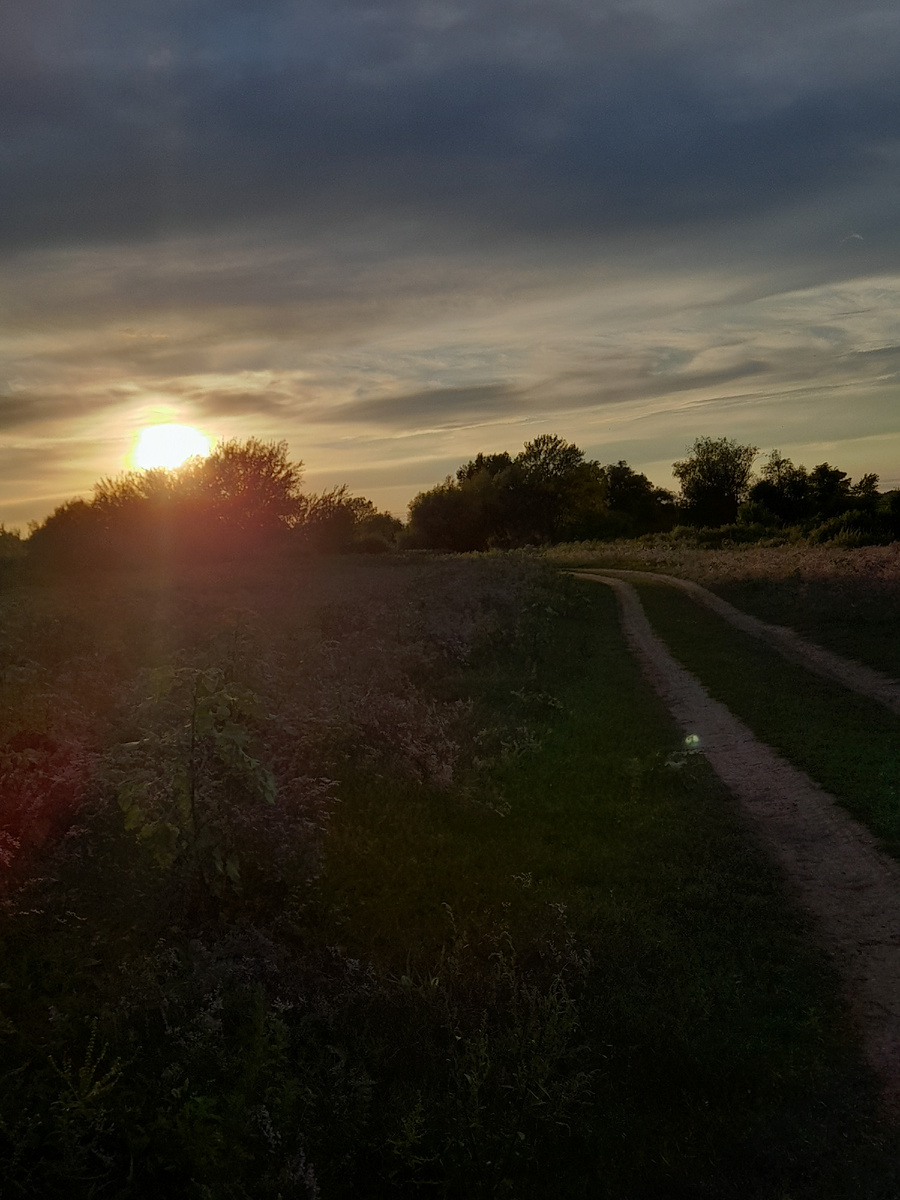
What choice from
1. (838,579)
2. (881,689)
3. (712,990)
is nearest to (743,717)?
(881,689)

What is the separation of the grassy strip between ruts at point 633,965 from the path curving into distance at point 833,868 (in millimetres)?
246

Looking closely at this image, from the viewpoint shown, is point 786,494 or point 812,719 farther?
point 786,494

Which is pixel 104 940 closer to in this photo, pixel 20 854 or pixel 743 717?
pixel 20 854

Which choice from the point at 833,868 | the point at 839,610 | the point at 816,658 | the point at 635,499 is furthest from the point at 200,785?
the point at 635,499

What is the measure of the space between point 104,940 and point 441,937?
9.79 ft

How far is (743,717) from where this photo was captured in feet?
51.3

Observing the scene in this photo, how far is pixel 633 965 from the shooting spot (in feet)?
24.6

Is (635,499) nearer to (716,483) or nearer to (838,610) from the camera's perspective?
(716,483)

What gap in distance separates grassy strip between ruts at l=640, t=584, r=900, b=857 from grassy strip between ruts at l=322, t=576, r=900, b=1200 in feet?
5.58

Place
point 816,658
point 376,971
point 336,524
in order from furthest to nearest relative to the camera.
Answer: point 336,524, point 816,658, point 376,971

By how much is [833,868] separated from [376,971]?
17.6 feet

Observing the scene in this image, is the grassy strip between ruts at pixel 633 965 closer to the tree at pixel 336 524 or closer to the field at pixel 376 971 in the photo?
the field at pixel 376 971

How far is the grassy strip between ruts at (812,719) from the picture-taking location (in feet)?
36.7

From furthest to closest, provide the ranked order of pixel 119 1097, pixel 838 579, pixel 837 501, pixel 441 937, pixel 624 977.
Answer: pixel 837 501 → pixel 838 579 → pixel 441 937 → pixel 624 977 → pixel 119 1097
